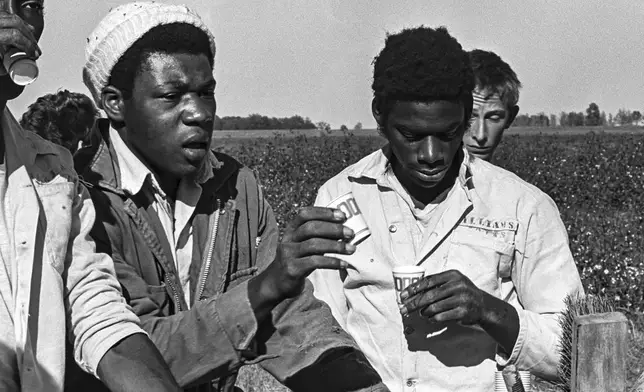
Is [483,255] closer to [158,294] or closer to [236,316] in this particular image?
[236,316]

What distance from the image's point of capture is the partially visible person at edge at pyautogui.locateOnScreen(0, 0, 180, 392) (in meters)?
2.31

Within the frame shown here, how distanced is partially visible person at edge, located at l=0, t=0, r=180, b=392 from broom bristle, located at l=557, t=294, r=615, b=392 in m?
1.04

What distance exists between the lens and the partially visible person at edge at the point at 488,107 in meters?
4.12

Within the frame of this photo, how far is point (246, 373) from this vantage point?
253 inches

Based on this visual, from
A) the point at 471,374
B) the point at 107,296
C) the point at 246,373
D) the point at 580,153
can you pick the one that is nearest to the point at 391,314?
the point at 471,374

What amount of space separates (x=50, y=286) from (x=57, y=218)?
0.17m

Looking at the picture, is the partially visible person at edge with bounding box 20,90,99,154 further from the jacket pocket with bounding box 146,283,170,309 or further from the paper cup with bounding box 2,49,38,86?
the paper cup with bounding box 2,49,38,86

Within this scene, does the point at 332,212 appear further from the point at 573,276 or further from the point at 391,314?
the point at 573,276

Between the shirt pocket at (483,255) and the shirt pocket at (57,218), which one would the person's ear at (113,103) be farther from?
the shirt pocket at (483,255)

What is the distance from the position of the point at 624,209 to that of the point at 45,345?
1439cm

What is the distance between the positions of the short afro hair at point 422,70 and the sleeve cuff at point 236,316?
0.90m

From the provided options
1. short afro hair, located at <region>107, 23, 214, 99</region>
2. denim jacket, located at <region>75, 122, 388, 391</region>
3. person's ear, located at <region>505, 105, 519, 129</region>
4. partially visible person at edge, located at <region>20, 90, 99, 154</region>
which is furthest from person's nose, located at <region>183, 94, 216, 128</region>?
partially visible person at edge, located at <region>20, 90, 99, 154</region>

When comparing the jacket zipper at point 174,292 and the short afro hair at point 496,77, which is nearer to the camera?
the jacket zipper at point 174,292

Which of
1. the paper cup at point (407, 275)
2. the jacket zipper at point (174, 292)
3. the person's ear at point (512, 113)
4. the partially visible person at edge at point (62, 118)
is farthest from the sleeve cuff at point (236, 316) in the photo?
the partially visible person at edge at point (62, 118)
